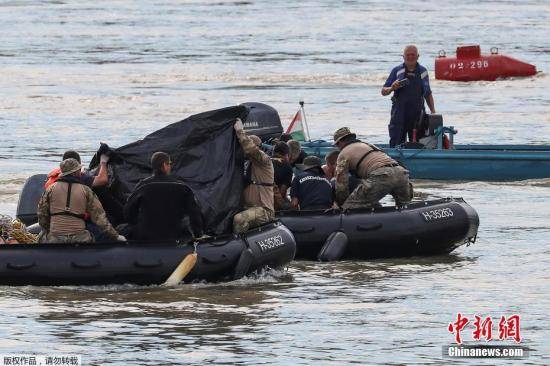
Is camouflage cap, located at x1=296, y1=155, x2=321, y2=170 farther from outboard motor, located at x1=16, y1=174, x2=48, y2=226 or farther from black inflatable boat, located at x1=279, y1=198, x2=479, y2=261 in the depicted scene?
outboard motor, located at x1=16, y1=174, x2=48, y2=226

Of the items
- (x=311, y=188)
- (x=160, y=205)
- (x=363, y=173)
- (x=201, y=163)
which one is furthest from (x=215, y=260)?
(x=363, y=173)

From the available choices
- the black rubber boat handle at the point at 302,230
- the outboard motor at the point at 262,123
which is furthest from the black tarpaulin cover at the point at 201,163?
the outboard motor at the point at 262,123

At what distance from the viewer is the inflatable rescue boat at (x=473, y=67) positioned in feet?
143

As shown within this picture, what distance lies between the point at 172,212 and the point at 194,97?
79.5 feet

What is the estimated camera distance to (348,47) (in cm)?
5716

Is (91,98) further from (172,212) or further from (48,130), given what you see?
(172,212)

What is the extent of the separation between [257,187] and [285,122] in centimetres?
1699

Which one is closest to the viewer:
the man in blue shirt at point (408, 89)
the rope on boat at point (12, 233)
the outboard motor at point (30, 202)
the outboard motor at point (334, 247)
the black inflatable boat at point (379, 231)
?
the rope on boat at point (12, 233)

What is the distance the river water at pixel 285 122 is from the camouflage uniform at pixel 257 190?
74 cm

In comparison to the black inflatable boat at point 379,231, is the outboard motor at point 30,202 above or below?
above

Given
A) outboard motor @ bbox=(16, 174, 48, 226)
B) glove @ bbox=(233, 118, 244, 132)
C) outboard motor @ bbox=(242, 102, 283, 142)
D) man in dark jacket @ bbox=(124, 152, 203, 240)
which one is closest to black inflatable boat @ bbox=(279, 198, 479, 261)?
glove @ bbox=(233, 118, 244, 132)

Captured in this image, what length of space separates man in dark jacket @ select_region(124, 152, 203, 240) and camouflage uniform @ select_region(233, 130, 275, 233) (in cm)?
117

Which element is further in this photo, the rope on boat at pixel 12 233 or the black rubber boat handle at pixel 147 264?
the rope on boat at pixel 12 233

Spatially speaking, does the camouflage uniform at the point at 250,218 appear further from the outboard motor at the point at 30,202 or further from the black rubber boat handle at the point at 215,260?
the outboard motor at the point at 30,202
